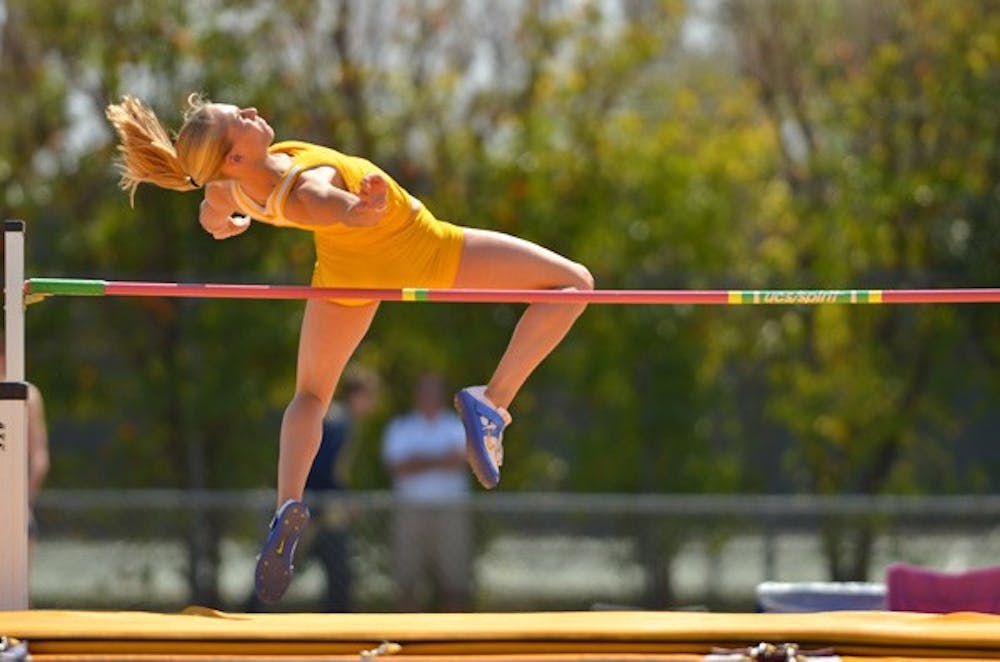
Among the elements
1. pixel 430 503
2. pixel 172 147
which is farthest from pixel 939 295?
pixel 430 503

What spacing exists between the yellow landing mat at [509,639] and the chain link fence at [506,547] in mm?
5155

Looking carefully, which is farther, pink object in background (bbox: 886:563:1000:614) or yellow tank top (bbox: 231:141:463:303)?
pink object in background (bbox: 886:563:1000:614)

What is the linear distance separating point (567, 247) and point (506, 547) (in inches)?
87.4

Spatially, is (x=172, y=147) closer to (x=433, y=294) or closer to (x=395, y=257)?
(x=395, y=257)

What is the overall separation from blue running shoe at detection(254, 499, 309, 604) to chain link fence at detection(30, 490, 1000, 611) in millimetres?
4281

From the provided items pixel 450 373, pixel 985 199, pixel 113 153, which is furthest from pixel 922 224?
pixel 113 153

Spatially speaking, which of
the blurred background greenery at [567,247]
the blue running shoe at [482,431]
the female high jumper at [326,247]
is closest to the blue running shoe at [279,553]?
the female high jumper at [326,247]

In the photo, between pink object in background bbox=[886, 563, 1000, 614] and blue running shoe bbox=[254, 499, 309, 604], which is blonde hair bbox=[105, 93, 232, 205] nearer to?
blue running shoe bbox=[254, 499, 309, 604]

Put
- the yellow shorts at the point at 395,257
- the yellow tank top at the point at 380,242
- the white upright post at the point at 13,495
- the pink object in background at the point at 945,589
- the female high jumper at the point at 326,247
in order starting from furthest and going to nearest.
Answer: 1. the pink object in background at the point at 945,589
2. the yellow shorts at the point at 395,257
3. the yellow tank top at the point at 380,242
4. the female high jumper at the point at 326,247
5. the white upright post at the point at 13,495

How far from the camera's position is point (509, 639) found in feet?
15.4

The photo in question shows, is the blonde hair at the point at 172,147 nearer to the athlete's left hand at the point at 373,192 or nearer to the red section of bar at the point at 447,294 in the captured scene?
the red section of bar at the point at 447,294

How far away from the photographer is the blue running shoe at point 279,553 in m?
5.58

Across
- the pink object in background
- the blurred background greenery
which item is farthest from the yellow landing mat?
the blurred background greenery

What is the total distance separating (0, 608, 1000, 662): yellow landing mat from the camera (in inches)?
183
